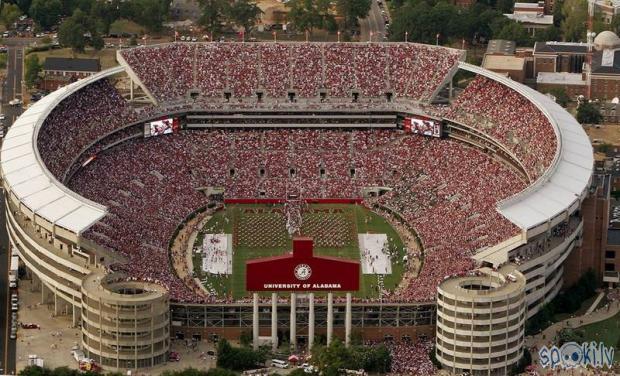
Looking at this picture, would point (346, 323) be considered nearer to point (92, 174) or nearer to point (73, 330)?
point (73, 330)

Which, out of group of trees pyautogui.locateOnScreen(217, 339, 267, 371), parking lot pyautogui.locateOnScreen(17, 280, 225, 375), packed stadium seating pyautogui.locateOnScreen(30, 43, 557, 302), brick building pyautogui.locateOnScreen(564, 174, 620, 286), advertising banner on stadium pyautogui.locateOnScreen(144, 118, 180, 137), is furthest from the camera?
advertising banner on stadium pyautogui.locateOnScreen(144, 118, 180, 137)

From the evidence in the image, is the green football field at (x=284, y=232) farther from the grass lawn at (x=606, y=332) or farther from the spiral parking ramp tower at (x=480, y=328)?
the grass lawn at (x=606, y=332)

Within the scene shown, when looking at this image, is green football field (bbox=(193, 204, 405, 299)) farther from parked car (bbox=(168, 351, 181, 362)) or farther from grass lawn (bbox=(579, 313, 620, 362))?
grass lawn (bbox=(579, 313, 620, 362))

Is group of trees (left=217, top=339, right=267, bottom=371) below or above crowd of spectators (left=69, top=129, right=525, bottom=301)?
below

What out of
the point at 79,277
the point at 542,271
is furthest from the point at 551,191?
the point at 79,277

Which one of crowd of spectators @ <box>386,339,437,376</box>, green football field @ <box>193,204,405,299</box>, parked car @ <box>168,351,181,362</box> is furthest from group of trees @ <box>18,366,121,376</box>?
green football field @ <box>193,204,405,299</box>

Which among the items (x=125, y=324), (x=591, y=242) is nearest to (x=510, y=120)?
(x=591, y=242)
